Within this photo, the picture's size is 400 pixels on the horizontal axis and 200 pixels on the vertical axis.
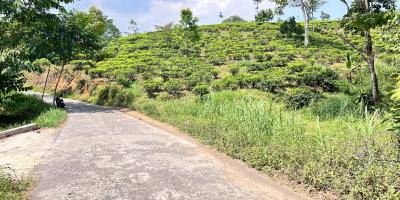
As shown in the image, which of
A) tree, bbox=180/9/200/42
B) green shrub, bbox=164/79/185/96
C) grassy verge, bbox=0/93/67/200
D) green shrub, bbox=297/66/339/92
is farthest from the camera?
tree, bbox=180/9/200/42

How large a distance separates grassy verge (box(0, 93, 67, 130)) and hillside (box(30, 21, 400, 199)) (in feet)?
12.2

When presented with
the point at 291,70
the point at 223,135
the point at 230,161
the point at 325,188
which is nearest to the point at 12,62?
the point at 223,135

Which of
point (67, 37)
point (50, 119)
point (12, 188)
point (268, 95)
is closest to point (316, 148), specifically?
point (12, 188)

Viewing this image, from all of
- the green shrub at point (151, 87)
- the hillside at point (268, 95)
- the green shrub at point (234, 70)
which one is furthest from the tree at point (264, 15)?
the green shrub at point (151, 87)

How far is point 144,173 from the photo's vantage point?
6.86m

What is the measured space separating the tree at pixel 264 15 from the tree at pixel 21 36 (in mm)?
36397

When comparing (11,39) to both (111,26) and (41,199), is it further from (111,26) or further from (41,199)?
(111,26)

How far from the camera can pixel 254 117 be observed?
9.48m

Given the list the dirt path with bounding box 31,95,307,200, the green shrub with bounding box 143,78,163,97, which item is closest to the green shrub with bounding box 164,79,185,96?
the green shrub with bounding box 143,78,163,97

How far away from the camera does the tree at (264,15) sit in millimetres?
50562

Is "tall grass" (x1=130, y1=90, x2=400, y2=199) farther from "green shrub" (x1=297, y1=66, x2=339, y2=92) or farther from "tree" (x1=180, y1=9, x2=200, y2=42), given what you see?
"tree" (x1=180, y1=9, x2=200, y2=42)

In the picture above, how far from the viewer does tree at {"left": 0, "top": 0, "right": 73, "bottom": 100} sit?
1310cm

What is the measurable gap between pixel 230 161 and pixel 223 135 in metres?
1.42

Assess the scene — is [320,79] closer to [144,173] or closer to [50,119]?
[50,119]
